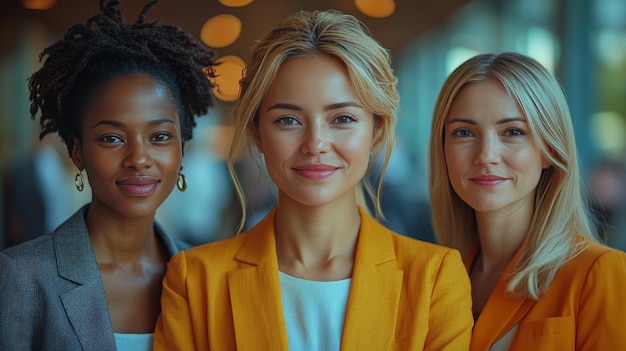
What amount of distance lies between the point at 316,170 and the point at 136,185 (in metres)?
0.63

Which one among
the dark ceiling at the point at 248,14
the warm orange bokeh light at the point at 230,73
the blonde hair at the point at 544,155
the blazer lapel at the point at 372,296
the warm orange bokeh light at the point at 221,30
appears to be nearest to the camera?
the blazer lapel at the point at 372,296

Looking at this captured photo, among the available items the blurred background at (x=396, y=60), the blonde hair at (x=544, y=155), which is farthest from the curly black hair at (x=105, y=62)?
the blurred background at (x=396, y=60)

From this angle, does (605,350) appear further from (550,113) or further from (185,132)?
(185,132)

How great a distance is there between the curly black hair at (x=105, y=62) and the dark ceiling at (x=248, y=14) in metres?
3.79

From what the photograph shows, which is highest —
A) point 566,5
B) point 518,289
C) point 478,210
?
point 566,5

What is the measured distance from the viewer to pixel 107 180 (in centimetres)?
250

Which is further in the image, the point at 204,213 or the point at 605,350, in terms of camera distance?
the point at 204,213

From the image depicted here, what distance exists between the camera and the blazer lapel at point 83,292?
2.36 meters

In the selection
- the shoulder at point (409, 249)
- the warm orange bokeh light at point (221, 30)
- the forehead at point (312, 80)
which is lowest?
the shoulder at point (409, 249)

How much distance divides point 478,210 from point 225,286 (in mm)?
894

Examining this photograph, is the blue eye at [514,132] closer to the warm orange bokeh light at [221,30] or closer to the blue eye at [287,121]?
the blue eye at [287,121]

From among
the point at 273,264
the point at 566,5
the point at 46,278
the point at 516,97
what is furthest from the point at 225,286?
the point at 566,5

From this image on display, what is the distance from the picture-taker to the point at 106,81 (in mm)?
2510

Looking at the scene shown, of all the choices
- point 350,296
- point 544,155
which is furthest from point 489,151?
point 350,296
